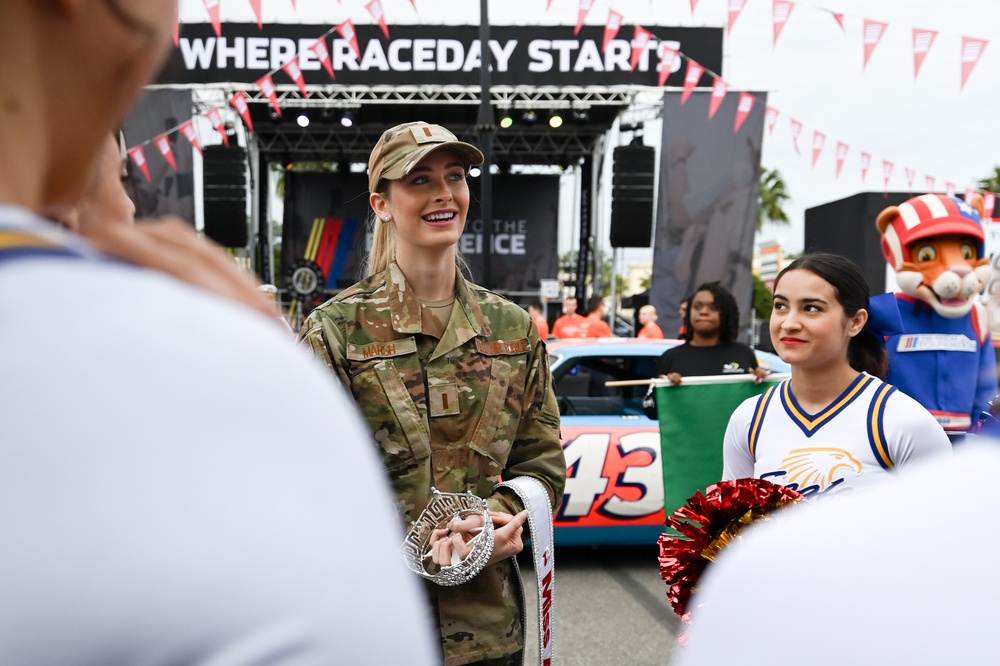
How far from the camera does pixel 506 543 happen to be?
2.26 m

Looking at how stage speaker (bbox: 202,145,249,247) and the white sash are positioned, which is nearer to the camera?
the white sash

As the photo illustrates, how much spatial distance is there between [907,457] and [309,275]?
18.0 metres

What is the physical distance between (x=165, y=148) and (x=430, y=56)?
432cm

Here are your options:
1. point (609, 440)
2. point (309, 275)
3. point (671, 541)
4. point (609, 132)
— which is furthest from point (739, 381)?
point (309, 275)

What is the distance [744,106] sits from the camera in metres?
13.4

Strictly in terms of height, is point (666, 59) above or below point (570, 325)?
above

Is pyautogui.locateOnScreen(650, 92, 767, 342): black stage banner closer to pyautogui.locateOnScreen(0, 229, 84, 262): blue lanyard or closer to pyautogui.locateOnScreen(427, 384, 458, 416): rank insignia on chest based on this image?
pyautogui.locateOnScreen(427, 384, 458, 416): rank insignia on chest

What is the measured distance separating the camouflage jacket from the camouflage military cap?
0.28 m

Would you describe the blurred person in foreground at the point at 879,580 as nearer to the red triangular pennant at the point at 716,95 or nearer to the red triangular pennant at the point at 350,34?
the red triangular pennant at the point at 716,95

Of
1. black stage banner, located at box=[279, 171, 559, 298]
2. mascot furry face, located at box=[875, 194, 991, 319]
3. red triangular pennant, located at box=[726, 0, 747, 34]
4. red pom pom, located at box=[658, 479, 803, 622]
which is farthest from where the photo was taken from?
black stage banner, located at box=[279, 171, 559, 298]

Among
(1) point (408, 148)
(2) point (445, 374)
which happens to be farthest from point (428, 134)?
(2) point (445, 374)

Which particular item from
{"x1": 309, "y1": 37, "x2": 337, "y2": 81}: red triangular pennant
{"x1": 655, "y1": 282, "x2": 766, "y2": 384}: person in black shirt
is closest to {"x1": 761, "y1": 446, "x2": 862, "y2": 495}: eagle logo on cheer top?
{"x1": 655, "y1": 282, "x2": 766, "y2": 384}: person in black shirt

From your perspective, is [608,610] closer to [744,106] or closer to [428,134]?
[428,134]

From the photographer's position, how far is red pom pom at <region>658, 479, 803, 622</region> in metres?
2.22
